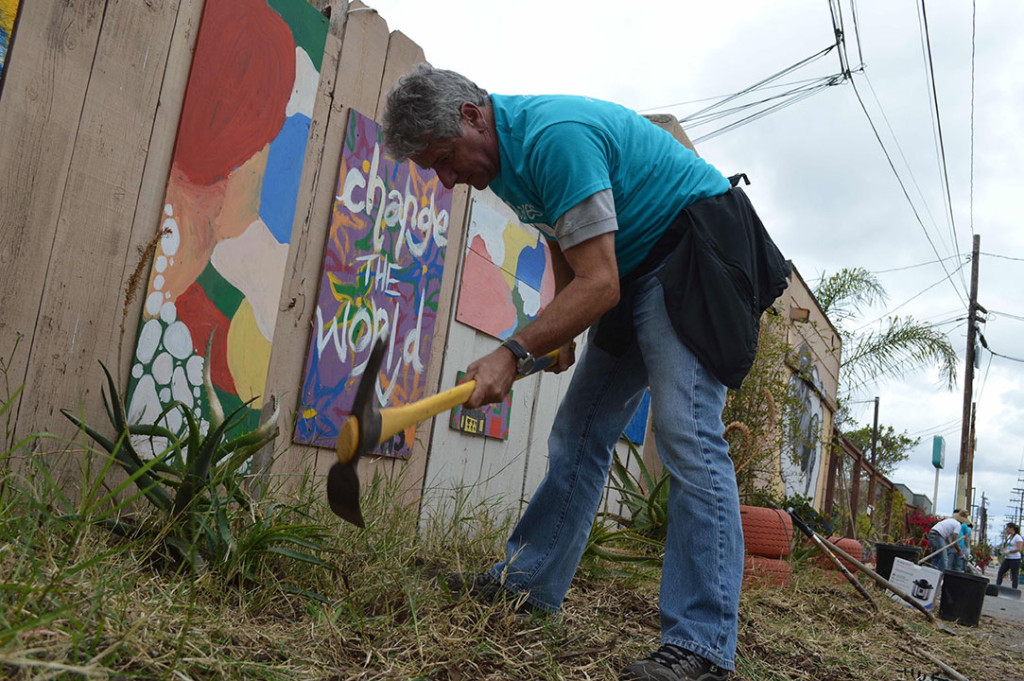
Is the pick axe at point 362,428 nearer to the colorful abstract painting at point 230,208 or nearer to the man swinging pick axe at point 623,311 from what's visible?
the man swinging pick axe at point 623,311

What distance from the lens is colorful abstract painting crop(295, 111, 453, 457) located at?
350 cm

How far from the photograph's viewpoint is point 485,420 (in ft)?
15.3

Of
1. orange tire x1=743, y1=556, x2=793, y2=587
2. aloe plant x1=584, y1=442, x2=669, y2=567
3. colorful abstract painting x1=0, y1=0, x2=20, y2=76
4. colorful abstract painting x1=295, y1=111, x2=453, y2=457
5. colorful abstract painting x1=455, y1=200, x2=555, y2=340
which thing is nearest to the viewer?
colorful abstract painting x1=0, y1=0, x2=20, y2=76

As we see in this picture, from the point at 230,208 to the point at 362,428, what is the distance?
1.58 m

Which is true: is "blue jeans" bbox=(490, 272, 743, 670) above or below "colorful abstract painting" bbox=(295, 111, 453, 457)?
below

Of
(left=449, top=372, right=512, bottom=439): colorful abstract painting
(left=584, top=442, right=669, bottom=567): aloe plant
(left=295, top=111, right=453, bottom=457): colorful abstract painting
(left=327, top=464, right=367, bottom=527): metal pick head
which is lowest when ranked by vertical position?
(left=584, top=442, right=669, bottom=567): aloe plant

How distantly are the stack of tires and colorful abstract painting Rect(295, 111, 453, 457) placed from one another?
198cm

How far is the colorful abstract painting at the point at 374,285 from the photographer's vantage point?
3.50 m

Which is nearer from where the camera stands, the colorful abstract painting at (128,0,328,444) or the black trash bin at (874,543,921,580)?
the colorful abstract painting at (128,0,328,444)

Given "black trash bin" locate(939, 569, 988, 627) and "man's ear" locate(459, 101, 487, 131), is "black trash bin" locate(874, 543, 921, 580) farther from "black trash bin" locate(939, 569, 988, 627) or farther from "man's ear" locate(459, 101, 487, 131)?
"man's ear" locate(459, 101, 487, 131)

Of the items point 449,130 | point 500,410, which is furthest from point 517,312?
point 449,130

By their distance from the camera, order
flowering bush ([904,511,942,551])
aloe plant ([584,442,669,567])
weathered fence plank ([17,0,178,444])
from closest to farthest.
→ 1. weathered fence plank ([17,0,178,444])
2. aloe plant ([584,442,669,567])
3. flowering bush ([904,511,942,551])

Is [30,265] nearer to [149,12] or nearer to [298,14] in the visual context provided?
[149,12]

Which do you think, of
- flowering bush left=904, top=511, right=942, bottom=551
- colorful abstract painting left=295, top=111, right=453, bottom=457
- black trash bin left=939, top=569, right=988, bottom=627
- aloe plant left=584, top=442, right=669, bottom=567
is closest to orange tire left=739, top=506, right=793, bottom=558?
aloe plant left=584, top=442, right=669, bottom=567
